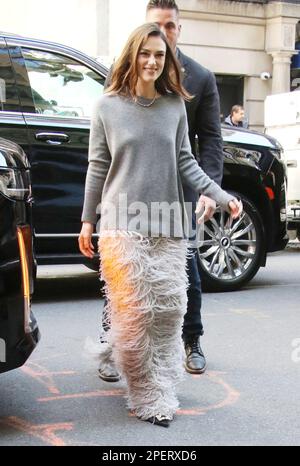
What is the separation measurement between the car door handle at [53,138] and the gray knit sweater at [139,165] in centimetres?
246

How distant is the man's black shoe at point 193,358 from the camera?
169 inches

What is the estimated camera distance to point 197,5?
1611 cm

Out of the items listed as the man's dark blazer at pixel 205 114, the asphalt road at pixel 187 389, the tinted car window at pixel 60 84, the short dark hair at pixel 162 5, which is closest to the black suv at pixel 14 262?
the asphalt road at pixel 187 389

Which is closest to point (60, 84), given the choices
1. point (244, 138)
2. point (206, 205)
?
point (244, 138)

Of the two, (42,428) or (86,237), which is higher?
(86,237)

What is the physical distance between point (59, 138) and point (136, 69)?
262 centimetres

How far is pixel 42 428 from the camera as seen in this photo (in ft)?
11.3

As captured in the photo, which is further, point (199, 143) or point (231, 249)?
point (231, 249)

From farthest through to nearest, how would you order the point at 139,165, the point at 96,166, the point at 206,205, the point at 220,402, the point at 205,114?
the point at 205,114 → the point at 220,402 → the point at 206,205 → the point at 96,166 → the point at 139,165

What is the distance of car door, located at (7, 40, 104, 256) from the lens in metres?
5.95

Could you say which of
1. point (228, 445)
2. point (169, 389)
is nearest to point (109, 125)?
point (169, 389)

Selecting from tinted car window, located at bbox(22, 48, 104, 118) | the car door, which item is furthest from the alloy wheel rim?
tinted car window, located at bbox(22, 48, 104, 118)

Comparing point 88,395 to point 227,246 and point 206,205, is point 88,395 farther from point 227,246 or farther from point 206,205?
point 227,246
